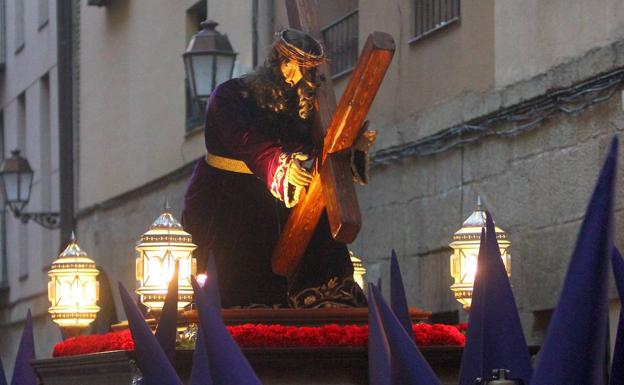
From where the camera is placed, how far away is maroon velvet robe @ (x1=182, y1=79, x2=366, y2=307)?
502 centimetres

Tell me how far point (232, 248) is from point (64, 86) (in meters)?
10.5

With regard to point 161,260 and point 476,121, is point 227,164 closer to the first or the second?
point 161,260

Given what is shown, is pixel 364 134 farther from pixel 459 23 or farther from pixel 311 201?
pixel 459 23

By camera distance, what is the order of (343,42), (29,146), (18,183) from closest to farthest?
(343,42)
(18,183)
(29,146)

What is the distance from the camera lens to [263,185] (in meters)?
5.20

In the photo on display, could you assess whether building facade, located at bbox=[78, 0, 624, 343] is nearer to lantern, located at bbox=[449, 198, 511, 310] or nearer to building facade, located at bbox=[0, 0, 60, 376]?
lantern, located at bbox=[449, 198, 511, 310]

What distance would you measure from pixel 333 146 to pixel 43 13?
19.9 metres

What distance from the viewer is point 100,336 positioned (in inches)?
208

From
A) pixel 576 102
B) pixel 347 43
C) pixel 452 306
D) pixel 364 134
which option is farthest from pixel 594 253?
pixel 347 43

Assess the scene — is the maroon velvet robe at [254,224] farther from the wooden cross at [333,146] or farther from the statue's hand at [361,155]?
the statue's hand at [361,155]

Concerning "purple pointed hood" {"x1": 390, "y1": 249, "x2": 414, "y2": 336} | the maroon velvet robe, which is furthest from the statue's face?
"purple pointed hood" {"x1": 390, "y1": 249, "x2": 414, "y2": 336}

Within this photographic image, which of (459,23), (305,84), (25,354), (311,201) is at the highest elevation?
(459,23)

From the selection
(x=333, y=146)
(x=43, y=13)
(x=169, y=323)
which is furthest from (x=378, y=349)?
(x=43, y=13)

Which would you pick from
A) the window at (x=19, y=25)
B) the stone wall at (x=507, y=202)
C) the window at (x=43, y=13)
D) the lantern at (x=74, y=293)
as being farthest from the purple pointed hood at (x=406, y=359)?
the window at (x=19, y=25)
